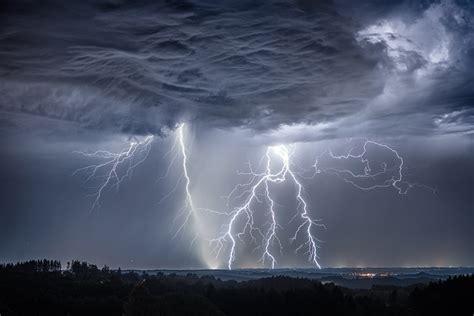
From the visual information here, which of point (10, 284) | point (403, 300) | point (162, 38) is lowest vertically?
point (403, 300)

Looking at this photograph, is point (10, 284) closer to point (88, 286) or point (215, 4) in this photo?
point (88, 286)

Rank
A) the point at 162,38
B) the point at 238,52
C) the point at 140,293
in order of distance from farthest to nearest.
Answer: the point at 140,293 → the point at 238,52 → the point at 162,38

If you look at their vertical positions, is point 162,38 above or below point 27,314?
above

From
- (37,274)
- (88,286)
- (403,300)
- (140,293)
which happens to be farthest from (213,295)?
(37,274)

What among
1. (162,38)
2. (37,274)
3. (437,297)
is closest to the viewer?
(162,38)

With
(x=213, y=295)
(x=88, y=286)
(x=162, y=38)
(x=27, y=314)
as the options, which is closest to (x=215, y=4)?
(x=162, y=38)

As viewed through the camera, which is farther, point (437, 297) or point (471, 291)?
point (437, 297)

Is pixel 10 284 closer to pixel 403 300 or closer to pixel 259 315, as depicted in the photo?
pixel 259 315

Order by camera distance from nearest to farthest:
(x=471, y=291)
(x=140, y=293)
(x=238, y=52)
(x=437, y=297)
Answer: (x=238, y=52)
(x=471, y=291)
(x=437, y=297)
(x=140, y=293)

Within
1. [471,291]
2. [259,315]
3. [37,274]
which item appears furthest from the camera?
[37,274]
